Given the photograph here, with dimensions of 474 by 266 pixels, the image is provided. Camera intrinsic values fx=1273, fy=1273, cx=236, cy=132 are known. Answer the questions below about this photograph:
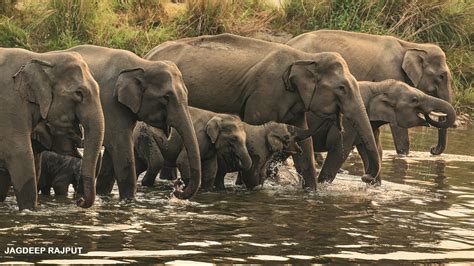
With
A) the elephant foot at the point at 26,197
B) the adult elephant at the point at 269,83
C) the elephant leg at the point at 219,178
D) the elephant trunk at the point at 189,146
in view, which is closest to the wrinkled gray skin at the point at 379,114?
the adult elephant at the point at 269,83

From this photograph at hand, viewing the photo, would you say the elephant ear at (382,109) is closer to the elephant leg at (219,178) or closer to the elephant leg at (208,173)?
the elephant leg at (219,178)

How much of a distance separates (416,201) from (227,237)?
4066mm

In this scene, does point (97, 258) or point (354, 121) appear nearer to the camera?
point (97, 258)

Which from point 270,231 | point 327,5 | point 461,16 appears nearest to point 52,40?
point 327,5

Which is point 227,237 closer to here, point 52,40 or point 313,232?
point 313,232

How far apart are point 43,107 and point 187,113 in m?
1.92

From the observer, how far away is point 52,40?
25.0 metres

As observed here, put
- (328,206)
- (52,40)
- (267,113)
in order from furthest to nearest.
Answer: (52,40) → (267,113) → (328,206)

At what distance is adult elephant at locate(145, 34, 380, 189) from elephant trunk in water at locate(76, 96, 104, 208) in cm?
395

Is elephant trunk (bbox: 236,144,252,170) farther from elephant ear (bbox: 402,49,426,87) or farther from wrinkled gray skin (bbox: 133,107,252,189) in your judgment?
elephant ear (bbox: 402,49,426,87)

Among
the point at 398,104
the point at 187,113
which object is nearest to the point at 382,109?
the point at 398,104

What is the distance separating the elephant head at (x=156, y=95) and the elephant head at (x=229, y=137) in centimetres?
158

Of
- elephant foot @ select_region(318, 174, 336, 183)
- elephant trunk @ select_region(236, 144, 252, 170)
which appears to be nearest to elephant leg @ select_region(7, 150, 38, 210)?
elephant trunk @ select_region(236, 144, 252, 170)

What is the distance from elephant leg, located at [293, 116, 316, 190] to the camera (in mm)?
16312
